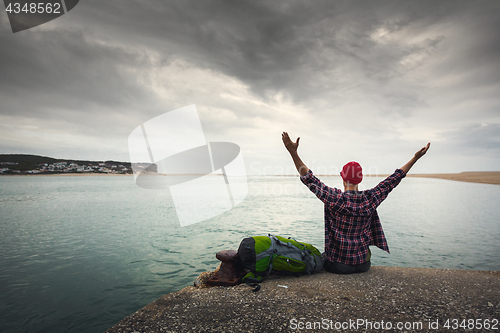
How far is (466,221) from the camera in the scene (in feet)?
49.4

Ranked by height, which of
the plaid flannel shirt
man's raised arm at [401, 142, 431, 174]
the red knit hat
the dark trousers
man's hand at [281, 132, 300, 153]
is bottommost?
the dark trousers

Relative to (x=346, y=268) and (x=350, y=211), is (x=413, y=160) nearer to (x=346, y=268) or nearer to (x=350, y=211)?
(x=350, y=211)

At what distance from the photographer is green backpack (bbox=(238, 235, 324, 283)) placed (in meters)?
4.64

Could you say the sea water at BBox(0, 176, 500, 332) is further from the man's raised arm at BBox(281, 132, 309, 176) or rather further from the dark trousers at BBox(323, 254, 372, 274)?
the man's raised arm at BBox(281, 132, 309, 176)

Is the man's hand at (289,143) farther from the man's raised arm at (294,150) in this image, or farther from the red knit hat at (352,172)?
the red knit hat at (352,172)

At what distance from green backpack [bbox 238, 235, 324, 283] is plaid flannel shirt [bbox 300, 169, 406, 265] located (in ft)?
1.53

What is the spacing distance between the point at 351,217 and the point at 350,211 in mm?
183

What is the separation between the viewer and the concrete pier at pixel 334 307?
10.5 ft

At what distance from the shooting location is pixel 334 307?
363 cm

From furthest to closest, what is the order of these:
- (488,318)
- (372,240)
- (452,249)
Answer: (452,249), (372,240), (488,318)

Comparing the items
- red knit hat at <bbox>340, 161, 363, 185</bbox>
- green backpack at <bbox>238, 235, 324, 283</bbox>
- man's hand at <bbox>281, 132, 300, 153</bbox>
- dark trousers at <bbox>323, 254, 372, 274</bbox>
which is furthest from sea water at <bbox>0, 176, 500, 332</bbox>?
red knit hat at <bbox>340, 161, 363, 185</bbox>

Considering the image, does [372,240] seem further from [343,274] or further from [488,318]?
[488,318]

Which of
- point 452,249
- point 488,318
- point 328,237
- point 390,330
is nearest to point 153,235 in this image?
point 328,237

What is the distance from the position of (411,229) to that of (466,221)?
189 inches
